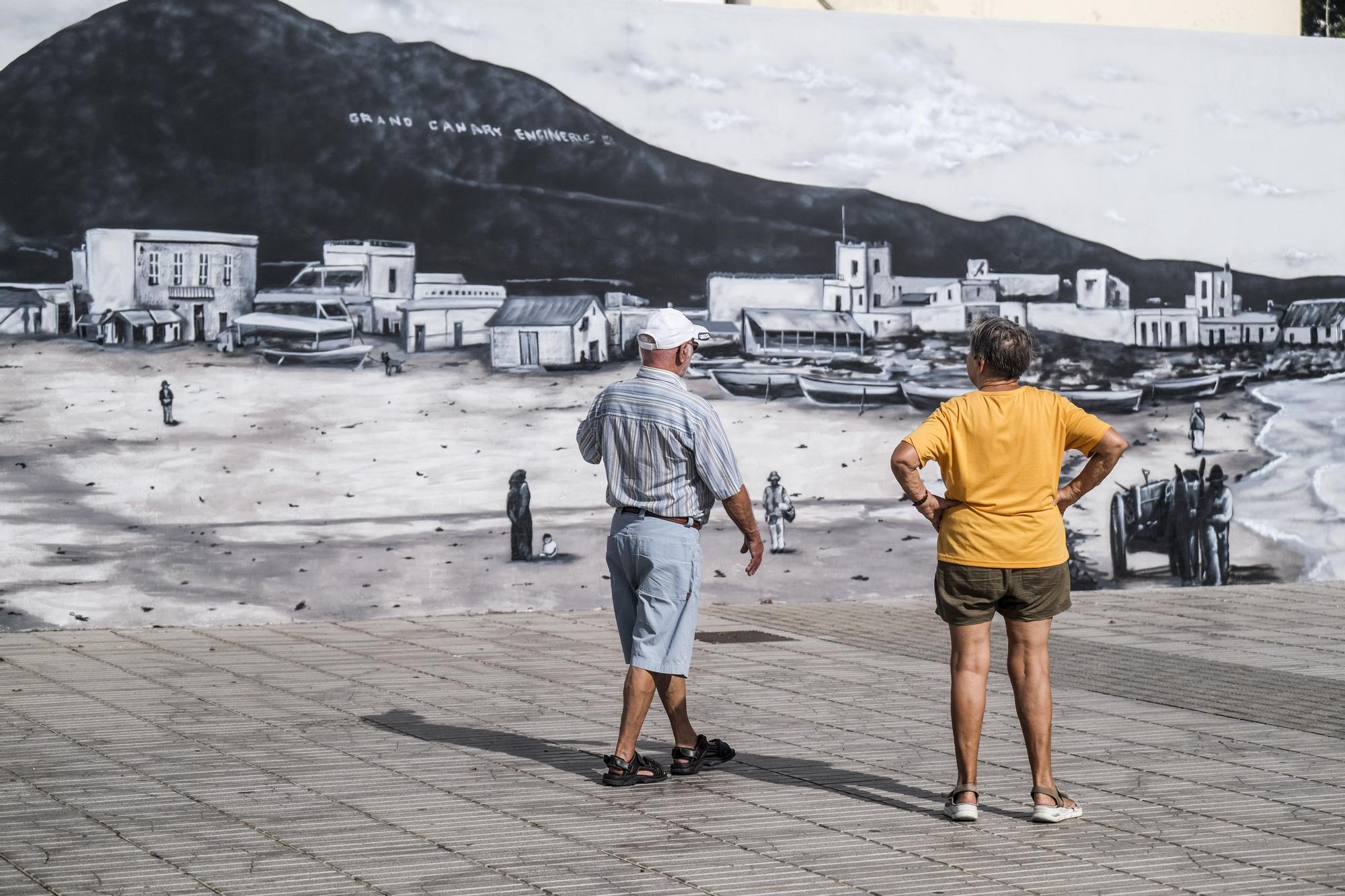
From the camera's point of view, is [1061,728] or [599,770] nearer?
[599,770]

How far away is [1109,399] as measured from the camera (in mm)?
12680

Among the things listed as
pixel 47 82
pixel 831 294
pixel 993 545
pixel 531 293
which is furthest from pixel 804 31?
pixel 993 545

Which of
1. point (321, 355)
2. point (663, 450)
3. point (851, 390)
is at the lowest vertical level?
point (663, 450)

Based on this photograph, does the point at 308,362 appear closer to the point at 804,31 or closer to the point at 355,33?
the point at 355,33

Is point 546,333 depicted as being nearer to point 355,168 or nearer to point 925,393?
point 355,168

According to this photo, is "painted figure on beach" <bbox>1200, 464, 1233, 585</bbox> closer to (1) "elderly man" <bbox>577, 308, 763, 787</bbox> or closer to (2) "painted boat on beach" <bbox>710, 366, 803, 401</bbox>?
(2) "painted boat on beach" <bbox>710, 366, 803, 401</bbox>

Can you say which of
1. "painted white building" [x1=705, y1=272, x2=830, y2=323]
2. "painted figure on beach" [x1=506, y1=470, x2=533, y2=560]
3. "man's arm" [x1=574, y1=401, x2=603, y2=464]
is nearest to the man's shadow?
"man's arm" [x1=574, y1=401, x2=603, y2=464]

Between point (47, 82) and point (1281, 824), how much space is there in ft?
28.6

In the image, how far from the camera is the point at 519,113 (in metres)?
11.4

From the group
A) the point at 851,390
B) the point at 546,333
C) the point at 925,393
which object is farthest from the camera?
the point at 925,393

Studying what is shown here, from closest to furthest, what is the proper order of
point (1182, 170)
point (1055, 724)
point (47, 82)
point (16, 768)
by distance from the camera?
point (16, 768)
point (1055, 724)
point (47, 82)
point (1182, 170)

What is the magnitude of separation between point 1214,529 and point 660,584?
7873mm

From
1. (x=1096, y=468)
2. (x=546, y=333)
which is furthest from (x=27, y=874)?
(x=546, y=333)

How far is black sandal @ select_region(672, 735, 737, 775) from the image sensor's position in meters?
6.23
